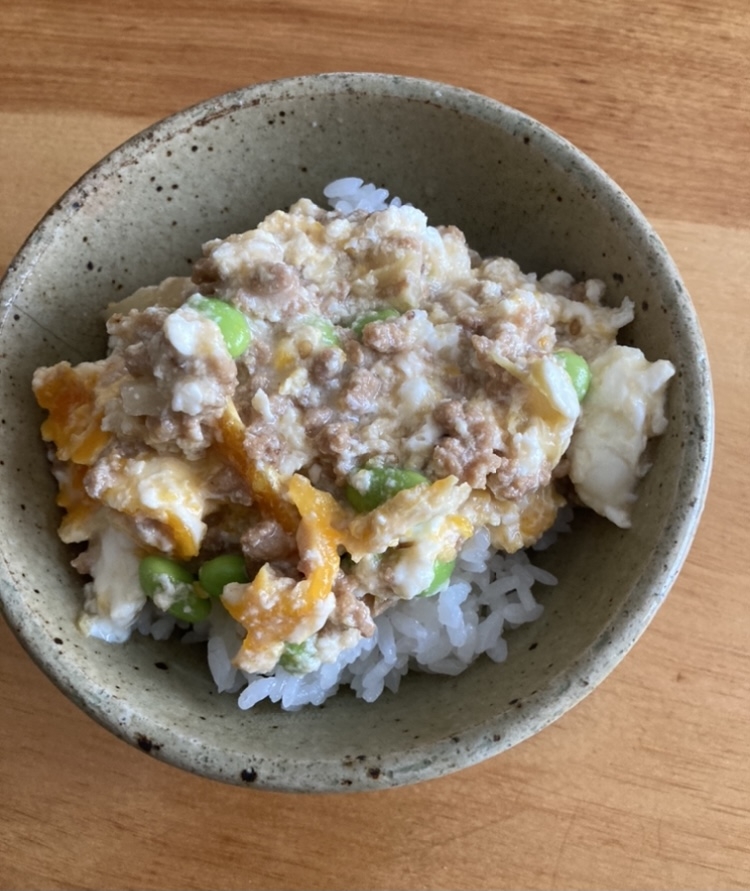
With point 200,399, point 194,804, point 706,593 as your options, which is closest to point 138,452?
point 200,399

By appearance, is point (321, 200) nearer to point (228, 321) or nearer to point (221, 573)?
point (228, 321)

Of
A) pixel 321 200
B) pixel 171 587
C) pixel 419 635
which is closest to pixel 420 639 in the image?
pixel 419 635

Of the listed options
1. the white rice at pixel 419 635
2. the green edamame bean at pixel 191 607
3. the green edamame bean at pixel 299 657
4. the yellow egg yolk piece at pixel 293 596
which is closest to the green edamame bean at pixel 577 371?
the white rice at pixel 419 635

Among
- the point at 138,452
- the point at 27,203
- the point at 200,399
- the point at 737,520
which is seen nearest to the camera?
the point at 200,399

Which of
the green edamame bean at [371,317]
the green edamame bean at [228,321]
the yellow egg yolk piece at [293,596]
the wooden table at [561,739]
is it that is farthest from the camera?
the wooden table at [561,739]

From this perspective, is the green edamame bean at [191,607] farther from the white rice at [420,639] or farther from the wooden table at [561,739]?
the wooden table at [561,739]

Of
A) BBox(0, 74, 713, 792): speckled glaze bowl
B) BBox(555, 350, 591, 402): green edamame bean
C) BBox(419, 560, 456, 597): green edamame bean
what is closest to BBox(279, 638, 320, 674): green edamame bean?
BBox(0, 74, 713, 792): speckled glaze bowl

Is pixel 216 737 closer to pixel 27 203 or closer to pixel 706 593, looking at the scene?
pixel 706 593
